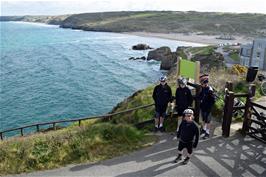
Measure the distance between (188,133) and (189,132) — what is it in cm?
4

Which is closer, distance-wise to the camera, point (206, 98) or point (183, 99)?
point (183, 99)

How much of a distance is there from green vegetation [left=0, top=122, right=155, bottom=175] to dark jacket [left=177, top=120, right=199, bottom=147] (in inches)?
77.0

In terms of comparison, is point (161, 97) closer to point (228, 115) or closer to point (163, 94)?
point (163, 94)

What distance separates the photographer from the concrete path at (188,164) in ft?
32.6

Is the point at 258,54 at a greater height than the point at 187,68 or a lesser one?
lesser

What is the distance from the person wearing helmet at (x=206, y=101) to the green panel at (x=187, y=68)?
1.46 metres

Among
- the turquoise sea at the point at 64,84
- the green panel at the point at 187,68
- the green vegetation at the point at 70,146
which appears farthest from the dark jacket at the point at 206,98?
the turquoise sea at the point at 64,84

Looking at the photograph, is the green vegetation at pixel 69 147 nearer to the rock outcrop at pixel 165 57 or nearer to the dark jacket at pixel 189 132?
the dark jacket at pixel 189 132

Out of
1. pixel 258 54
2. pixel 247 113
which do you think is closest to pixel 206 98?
pixel 247 113

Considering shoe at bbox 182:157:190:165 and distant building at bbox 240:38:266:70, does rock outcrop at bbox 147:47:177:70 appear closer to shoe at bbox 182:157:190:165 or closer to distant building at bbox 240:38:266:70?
distant building at bbox 240:38:266:70

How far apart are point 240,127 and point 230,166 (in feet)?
11.9

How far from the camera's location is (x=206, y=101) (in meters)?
12.2

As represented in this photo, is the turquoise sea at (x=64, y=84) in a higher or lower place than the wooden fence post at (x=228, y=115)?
lower

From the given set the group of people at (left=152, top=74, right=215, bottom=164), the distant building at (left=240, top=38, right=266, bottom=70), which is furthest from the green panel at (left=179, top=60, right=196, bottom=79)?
the distant building at (left=240, top=38, right=266, bottom=70)
